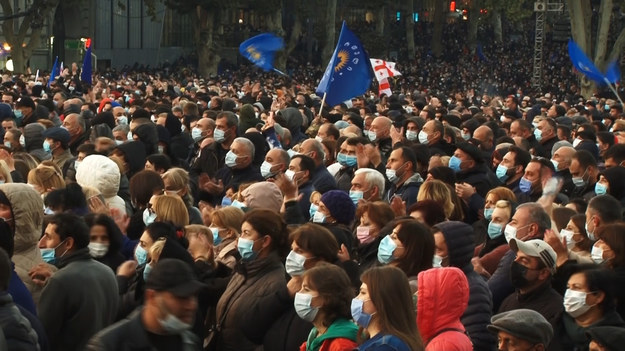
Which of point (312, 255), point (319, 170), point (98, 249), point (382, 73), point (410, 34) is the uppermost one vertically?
point (312, 255)

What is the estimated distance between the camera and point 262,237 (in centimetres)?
733

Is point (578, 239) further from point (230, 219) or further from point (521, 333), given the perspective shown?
point (521, 333)

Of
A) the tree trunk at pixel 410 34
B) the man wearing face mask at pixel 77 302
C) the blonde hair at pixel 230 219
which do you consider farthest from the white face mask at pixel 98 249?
the tree trunk at pixel 410 34

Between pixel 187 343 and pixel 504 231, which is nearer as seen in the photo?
pixel 187 343

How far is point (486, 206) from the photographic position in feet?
31.1

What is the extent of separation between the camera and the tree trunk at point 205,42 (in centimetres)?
5022

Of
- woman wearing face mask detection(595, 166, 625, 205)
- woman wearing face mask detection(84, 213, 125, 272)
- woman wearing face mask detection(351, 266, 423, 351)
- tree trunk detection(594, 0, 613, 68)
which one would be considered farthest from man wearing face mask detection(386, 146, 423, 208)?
tree trunk detection(594, 0, 613, 68)

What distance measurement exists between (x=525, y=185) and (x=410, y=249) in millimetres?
4220

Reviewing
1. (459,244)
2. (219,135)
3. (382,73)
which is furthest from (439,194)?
(382,73)

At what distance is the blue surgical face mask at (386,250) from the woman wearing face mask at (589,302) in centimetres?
91

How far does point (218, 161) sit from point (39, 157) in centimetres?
181

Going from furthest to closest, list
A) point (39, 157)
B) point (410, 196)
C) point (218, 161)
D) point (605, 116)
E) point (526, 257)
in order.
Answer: point (605, 116) < point (218, 161) < point (39, 157) < point (410, 196) < point (526, 257)

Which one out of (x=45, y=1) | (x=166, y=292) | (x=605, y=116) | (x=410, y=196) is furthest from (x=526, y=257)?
(x=45, y=1)

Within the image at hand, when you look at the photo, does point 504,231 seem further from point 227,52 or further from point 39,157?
point 227,52
